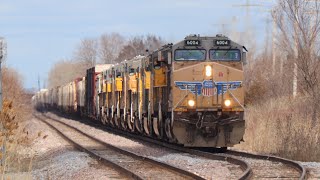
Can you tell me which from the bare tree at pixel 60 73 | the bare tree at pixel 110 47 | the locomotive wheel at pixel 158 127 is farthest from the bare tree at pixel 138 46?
the locomotive wheel at pixel 158 127

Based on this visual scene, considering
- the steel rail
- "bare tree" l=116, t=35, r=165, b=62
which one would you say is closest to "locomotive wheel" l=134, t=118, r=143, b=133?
the steel rail

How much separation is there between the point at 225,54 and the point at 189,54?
3.60 feet

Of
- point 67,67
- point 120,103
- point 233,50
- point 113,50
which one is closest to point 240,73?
point 233,50

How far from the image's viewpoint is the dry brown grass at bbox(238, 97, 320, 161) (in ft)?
55.4

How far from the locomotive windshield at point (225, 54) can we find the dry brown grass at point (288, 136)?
2.68 metres

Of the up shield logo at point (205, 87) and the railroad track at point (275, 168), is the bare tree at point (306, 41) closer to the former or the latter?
the up shield logo at point (205, 87)

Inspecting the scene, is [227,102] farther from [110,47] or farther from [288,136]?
[110,47]

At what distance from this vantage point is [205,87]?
58.4 feet

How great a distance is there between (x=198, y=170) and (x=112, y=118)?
18451 mm

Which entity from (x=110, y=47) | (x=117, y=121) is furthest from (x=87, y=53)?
(x=117, y=121)

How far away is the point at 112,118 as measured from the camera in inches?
1228

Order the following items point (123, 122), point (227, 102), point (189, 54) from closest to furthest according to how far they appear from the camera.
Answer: point (227, 102)
point (189, 54)
point (123, 122)

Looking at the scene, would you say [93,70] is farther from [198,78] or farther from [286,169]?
[286,169]

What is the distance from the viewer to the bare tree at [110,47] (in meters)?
103
